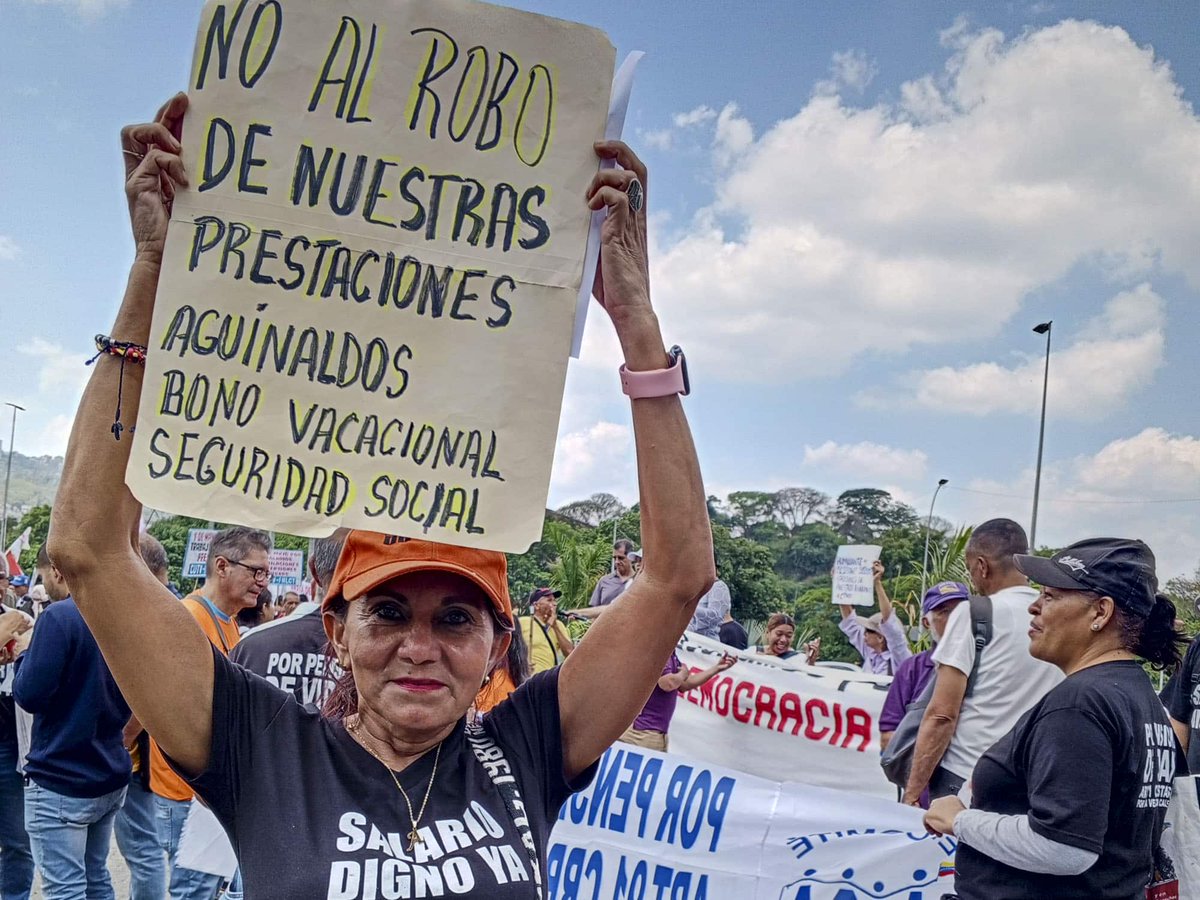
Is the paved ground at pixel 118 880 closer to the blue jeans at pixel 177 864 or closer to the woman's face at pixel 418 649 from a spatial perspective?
the blue jeans at pixel 177 864

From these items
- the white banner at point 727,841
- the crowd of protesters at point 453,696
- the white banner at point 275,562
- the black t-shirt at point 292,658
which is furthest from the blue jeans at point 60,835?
the white banner at point 275,562

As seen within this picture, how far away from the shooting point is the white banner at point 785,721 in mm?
7031

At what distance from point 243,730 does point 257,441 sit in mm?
504

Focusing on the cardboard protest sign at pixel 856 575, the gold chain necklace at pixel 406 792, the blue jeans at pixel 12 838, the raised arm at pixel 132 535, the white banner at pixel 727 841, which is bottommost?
the blue jeans at pixel 12 838

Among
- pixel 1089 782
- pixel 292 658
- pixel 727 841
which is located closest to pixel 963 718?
pixel 727 841

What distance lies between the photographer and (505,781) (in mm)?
1788

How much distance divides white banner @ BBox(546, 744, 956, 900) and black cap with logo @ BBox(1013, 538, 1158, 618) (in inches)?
58.7

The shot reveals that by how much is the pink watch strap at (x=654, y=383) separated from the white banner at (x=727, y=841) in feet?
9.22

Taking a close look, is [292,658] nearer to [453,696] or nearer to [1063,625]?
[453,696]

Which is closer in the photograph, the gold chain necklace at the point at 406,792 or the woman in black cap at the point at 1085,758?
the gold chain necklace at the point at 406,792

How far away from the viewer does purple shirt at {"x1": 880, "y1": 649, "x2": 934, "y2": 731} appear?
229 inches

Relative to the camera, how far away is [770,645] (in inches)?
384

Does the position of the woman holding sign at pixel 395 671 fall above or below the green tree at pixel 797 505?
below

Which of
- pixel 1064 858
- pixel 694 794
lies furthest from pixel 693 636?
pixel 1064 858
